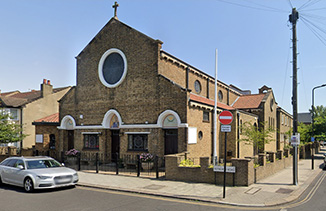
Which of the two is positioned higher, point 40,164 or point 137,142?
point 137,142

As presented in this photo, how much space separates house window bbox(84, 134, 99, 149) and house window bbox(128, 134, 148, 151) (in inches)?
130

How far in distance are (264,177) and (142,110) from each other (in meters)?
8.85

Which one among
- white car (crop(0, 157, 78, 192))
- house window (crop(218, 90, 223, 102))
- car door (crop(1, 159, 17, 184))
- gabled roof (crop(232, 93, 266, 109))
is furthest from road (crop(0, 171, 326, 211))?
gabled roof (crop(232, 93, 266, 109))

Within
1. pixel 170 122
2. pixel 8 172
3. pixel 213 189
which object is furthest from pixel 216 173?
pixel 8 172

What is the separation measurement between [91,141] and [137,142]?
4524 millimetres

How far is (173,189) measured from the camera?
11625mm

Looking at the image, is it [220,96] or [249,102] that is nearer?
[220,96]

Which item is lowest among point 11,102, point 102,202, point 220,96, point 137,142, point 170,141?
point 102,202

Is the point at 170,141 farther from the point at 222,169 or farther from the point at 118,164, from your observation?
the point at 222,169

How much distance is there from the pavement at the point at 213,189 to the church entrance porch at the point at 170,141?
Result: 3817 millimetres

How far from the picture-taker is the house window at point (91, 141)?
2103 centimetres

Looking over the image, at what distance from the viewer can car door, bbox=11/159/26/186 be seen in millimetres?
11852

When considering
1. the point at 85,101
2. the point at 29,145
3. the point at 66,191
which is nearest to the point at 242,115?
the point at 85,101

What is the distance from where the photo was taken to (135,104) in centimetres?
1906
